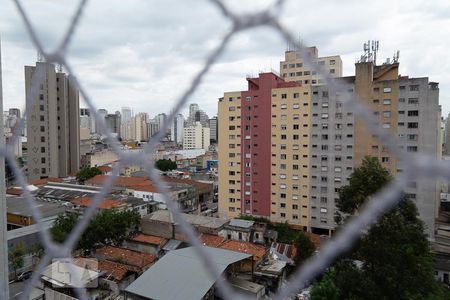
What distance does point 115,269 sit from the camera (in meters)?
3.93

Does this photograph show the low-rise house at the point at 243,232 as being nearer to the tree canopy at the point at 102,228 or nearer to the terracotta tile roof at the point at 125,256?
the tree canopy at the point at 102,228

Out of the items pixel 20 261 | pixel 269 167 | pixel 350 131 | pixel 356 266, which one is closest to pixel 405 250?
pixel 356 266

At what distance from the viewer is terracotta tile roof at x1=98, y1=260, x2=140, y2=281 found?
3.81 m

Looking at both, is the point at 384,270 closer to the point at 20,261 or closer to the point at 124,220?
the point at 124,220

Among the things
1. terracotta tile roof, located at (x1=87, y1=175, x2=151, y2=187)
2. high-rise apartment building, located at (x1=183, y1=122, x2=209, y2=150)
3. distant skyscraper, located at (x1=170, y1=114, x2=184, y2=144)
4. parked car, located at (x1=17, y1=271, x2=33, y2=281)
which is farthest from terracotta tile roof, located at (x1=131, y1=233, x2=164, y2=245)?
high-rise apartment building, located at (x1=183, y1=122, x2=209, y2=150)

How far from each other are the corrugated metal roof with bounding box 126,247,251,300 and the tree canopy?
129 centimetres

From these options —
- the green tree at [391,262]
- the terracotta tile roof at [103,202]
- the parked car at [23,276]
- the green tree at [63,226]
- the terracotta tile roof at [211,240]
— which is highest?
the green tree at [391,262]

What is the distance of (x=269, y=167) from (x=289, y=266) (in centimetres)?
319

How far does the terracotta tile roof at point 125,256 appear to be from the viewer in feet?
13.8

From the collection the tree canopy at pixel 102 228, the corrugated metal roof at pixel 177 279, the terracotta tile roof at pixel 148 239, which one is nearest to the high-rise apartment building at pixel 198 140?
the terracotta tile roof at pixel 148 239

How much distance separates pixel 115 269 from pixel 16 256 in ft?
4.21

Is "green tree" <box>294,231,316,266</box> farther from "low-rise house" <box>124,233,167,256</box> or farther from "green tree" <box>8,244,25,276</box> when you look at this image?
"green tree" <box>8,244,25,276</box>

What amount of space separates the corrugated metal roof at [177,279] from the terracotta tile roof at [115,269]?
2.10ft

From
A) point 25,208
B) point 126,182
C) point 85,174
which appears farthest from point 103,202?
point 85,174
